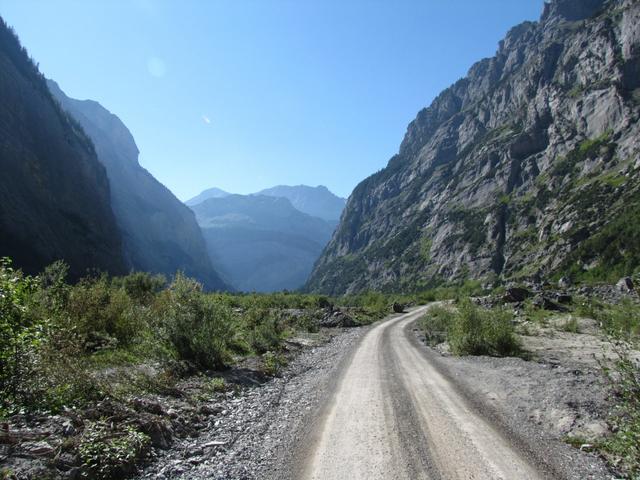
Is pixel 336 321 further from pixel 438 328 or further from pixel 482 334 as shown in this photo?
pixel 482 334

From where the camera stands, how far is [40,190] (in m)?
100

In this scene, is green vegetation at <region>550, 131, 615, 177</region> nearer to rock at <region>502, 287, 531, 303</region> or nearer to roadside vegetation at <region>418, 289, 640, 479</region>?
rock at <region>502, 287, 531, 303</region>

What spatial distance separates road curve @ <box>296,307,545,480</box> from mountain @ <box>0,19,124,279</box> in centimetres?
8899

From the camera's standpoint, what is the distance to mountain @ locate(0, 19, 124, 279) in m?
85.4

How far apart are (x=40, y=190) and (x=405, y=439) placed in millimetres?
118351

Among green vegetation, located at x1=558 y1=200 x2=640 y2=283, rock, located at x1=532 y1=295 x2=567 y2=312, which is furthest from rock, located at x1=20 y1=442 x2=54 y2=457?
green vegetation, located at x1=558 y1=200 x2=640 y2=283

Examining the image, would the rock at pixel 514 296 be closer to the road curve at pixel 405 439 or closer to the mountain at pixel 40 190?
the road curve at pixel 405 439

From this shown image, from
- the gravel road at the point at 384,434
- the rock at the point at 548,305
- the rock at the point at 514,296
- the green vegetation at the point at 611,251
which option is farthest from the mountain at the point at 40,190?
the green vegetation at the point at 611,251

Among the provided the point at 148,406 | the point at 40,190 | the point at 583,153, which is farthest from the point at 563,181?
the point at 40,190

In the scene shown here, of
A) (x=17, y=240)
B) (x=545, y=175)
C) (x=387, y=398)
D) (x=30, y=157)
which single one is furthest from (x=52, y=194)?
(x=545, y=175)

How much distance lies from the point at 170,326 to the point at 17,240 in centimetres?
8775

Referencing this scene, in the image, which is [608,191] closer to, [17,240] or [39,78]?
[17,240]

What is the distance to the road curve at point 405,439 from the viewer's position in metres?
7.40

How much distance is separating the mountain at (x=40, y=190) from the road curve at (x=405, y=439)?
8899cm
